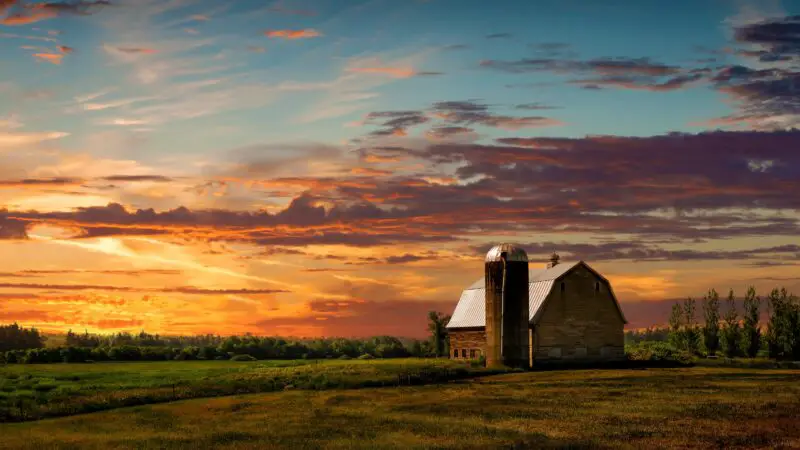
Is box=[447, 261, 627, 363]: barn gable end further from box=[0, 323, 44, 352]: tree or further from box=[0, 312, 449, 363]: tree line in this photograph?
box=[0, 323, 44, 352]: tree

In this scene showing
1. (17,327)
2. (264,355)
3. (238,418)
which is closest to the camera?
(238,418)

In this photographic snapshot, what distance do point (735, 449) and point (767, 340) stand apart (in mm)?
81474

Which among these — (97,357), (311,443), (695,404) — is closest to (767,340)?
(695,404)

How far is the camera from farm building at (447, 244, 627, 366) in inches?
2707

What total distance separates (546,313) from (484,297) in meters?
10.6

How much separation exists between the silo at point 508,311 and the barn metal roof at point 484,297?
6.53 ft

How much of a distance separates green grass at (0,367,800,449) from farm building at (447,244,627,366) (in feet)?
42.8

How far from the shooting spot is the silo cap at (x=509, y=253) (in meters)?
69.6

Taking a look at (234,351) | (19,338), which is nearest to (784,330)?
(234,351)

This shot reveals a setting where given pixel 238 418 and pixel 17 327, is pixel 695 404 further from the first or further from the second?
pixel 17 327

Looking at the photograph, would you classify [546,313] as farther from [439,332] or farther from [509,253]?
[439,332]

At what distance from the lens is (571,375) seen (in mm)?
60875

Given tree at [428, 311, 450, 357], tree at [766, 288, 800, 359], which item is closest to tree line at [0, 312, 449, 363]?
tree at [428, 311, 450, 357]

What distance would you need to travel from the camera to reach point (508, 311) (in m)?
68.7
